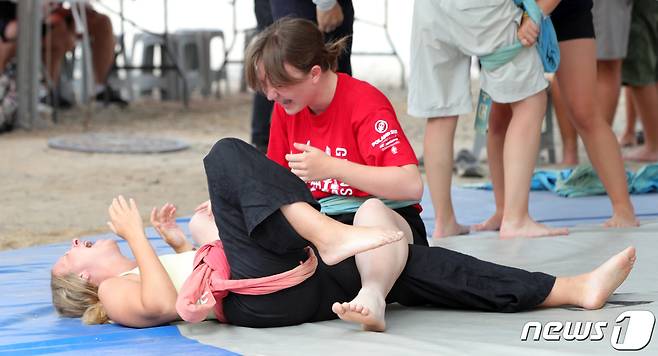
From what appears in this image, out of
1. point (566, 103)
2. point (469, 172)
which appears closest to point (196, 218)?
point (566, 103)

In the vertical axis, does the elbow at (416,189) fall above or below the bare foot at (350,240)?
above

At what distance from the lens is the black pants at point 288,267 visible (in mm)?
2324

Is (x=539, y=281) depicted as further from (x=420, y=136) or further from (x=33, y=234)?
(x=420, y=136)

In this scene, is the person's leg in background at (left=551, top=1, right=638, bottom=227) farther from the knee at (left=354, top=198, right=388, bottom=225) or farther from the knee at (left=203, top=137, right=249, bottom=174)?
the knee at (left=203, top=137, right=249, bottom=174)

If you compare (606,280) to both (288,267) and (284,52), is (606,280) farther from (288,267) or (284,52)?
(284,52)

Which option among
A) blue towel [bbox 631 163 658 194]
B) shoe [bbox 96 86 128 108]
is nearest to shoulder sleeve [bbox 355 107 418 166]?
blue towel [bbox 631 163 658 194]

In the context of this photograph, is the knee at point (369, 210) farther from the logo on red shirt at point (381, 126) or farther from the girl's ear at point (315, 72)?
the girl's ear at point (315, 72)

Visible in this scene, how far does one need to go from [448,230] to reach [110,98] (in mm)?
7040

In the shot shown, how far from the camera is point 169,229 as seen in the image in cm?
305

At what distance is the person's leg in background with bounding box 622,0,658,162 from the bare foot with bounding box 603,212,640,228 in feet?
6.72

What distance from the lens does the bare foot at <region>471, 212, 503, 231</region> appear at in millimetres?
3804

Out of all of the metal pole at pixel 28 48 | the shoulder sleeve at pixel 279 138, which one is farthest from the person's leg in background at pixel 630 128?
the shoulder sleeve at pixel 279 138

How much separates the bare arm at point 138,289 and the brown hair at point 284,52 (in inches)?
17.4

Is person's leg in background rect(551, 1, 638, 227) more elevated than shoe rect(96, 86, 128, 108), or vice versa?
person's leg in background rect(551, 1, 638, 227)
